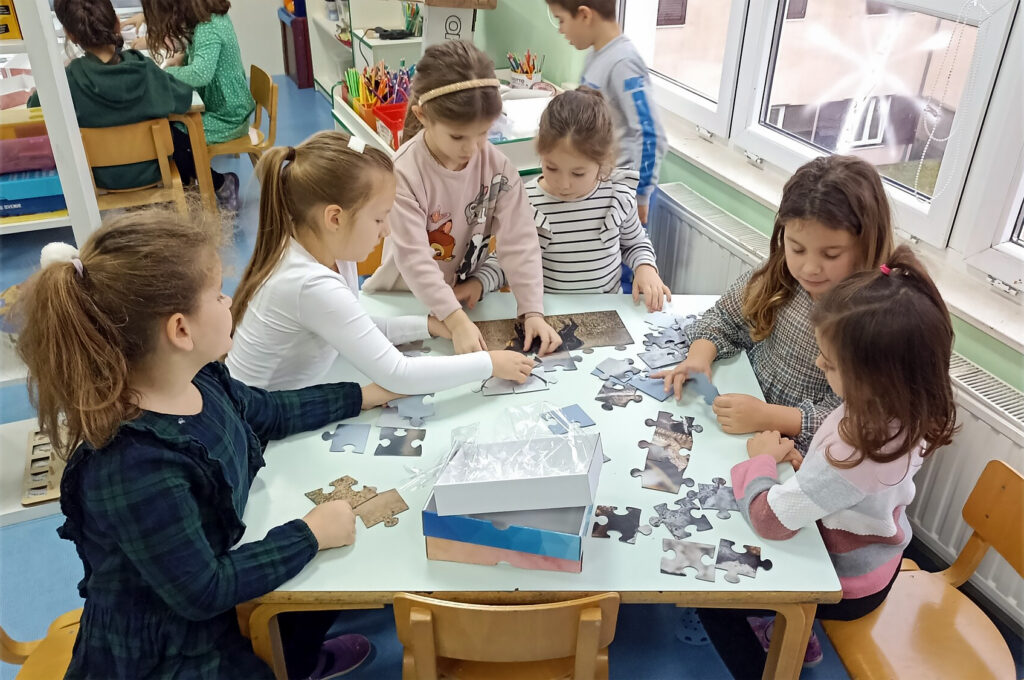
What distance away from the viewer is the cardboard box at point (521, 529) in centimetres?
121

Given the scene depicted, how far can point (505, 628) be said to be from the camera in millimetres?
1150

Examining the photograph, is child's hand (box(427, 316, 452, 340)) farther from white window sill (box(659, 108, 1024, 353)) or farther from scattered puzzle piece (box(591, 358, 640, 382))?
white window sill (box(659, 108, 1024, 353))

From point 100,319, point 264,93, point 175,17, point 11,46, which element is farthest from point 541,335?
point 175,17

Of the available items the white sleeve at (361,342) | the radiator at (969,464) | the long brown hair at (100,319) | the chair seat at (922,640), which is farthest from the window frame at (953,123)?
the long brown hair at (100,319)

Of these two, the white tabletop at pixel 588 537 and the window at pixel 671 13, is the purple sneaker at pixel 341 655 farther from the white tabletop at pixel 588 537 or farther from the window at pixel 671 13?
the window at pixel 671 13

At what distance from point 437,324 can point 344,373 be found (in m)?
0.26

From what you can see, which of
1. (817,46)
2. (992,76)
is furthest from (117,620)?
(817,46)

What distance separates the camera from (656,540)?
1.29 m

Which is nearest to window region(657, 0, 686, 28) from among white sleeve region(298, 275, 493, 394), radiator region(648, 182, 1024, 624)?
radiator region(648, 182, 1024, 624)

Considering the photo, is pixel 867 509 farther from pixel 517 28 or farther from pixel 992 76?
pixel 517 28

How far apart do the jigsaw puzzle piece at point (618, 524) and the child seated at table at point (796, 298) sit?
13.7 inches

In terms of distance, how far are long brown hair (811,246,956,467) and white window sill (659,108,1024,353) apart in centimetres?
72

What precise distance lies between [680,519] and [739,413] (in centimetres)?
34

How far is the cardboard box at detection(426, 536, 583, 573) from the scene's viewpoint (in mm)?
1240
